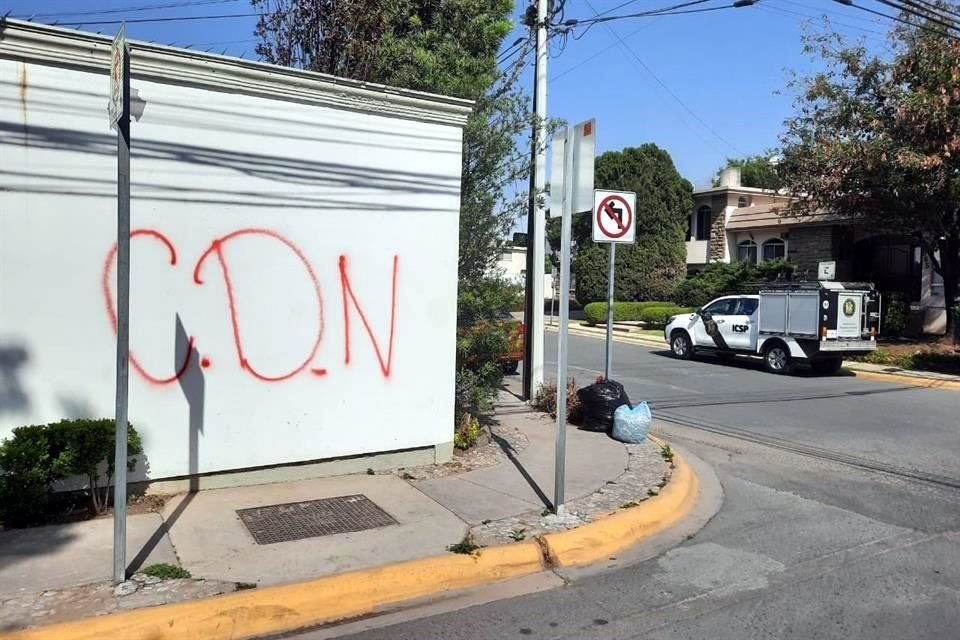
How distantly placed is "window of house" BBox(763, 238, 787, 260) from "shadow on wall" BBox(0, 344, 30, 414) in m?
28.0

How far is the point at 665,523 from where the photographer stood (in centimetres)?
613

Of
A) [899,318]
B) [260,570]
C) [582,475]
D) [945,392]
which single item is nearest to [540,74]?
[582,475]

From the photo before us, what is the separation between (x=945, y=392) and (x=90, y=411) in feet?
48.1

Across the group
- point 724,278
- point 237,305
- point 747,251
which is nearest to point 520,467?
point 237,305

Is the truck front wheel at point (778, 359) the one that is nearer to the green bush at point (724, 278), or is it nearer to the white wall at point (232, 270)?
the green bush at point (724, 278)

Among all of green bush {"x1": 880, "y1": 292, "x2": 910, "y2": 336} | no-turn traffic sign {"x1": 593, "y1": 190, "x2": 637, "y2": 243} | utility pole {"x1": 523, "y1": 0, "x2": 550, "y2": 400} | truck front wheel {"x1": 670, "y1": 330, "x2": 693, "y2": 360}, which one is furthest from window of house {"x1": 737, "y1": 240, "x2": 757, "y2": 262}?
no-turn traffic sign {"x1": 593, "y1": 190, "x2": 637, "y2": 243}

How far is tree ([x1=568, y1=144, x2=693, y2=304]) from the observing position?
33.5 m

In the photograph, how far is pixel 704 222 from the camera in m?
35.5

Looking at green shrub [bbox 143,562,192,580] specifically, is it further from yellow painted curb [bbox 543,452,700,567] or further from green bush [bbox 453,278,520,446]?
green bush [bbox 453,278,520,446]

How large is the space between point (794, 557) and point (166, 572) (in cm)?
417

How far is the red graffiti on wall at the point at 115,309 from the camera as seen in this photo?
5.64m

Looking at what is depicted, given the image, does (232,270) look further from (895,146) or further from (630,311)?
(630,311)

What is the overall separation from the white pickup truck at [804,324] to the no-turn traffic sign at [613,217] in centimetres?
955

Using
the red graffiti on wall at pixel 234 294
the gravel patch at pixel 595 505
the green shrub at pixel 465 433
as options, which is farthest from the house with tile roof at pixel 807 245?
the red graffiti on wall at pixel 234 294
